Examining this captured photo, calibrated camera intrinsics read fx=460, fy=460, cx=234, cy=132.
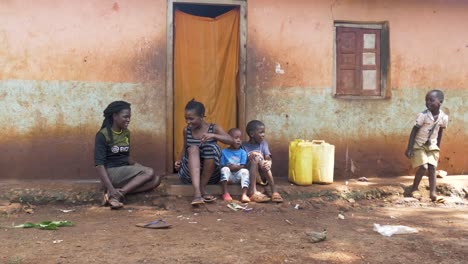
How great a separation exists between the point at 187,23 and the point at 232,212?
2.79m

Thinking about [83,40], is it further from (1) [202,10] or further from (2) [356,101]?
(2) [356,101]

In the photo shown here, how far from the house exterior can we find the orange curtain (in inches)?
12.1

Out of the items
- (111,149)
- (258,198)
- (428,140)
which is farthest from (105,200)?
(428,140)

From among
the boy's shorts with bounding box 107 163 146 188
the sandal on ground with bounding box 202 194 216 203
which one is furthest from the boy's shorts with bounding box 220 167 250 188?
the boy's shorts with bounding box 107 163 146 188

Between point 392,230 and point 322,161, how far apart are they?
1.67 m

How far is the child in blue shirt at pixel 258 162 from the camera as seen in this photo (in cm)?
545

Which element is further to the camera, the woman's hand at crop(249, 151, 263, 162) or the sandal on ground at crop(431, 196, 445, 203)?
the sandal on ground at crop(431, 196, 445, 203)

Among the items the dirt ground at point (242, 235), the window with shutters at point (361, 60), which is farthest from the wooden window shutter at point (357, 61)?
the dirt ground at point (242, 235)

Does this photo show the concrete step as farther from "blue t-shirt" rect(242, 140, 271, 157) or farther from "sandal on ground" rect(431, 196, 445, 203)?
"blue t-shirt" rect(242, 140, 271, 157)

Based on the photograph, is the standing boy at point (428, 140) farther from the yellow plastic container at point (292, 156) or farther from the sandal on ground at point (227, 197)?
the sandal on ground at point (227, 197)

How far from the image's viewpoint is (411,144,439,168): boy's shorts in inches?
234

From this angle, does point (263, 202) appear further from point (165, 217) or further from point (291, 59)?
point (291, 59)

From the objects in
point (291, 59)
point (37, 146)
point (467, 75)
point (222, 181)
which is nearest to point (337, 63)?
point (291, 59)

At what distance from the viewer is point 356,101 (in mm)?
6559
